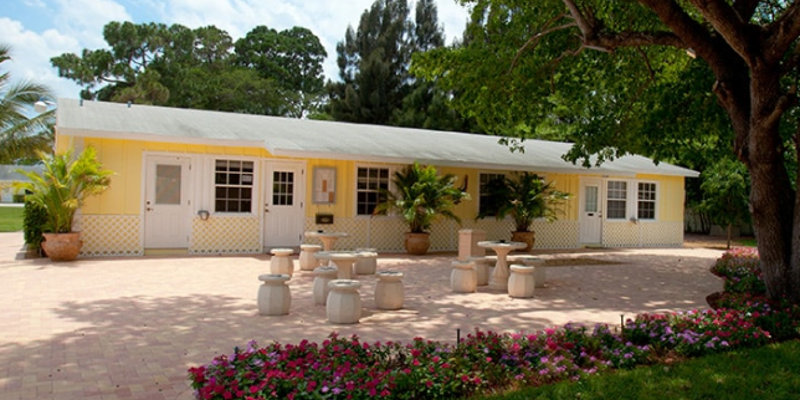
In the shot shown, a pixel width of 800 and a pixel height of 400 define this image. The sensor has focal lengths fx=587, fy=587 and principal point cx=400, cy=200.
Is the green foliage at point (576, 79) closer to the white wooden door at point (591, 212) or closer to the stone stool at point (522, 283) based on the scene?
A: the stone stool at point (522, 283)

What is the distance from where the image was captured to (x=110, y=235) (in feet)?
40.4

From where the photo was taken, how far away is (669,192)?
63.8 ft

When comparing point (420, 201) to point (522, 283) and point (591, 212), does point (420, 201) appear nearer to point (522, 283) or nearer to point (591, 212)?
point (522, 283)

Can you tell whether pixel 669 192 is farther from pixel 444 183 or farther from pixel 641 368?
pixel 641 368

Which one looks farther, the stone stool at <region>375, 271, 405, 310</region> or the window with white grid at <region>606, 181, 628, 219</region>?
the window with white grid at <region>606, 181, 628, 219</region>

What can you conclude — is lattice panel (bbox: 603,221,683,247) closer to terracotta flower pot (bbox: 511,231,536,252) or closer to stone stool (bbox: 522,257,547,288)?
terracotta flower pot (bbox: 511,231,536,252)

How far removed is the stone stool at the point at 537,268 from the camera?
9547 millimetres

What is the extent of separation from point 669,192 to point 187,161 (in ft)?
49.6

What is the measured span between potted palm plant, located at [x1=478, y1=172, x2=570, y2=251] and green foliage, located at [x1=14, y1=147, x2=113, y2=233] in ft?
30.5

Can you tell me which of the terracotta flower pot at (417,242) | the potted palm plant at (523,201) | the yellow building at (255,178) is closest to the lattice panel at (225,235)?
the yellow building at (255,178)

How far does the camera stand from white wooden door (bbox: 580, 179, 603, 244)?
18047 millimetres

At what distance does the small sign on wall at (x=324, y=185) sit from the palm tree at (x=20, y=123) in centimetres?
1202

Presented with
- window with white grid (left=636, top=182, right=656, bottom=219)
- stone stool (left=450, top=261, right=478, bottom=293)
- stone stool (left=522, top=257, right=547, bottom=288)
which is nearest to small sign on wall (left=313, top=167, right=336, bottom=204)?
stone stool (left=450, top=261, right=478, bottom=293)

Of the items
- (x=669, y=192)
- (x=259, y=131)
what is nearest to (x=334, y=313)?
(x=259, y=131)
